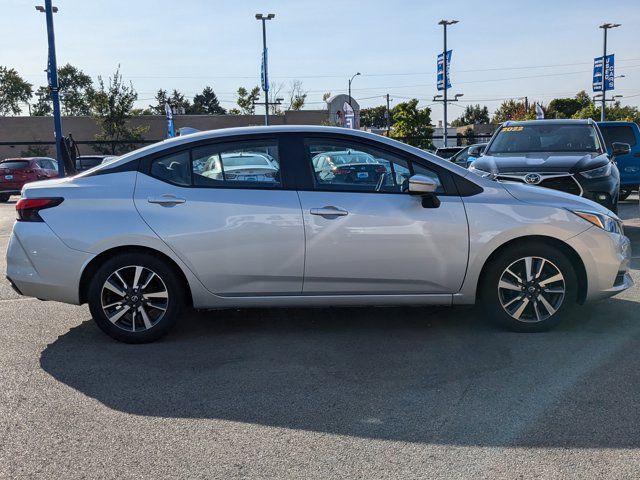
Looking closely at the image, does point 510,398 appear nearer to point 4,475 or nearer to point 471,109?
point 4,475

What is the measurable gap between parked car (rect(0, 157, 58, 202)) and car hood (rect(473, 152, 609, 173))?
18443 millimetres

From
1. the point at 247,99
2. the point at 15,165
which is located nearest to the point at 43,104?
the point at 247,99

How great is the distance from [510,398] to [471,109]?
115047mm

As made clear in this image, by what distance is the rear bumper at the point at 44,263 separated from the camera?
5.26 metres

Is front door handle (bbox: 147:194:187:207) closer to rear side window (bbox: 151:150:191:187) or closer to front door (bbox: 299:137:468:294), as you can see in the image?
rear side window (bbox: 151:150:191:187)

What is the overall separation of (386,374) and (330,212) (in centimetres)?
134

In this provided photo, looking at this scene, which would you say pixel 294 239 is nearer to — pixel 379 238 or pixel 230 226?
pixel 230 226

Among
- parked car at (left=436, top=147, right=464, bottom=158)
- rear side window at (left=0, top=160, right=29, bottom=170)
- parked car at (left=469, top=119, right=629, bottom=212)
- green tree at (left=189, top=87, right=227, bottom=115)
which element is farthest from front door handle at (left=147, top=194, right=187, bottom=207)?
green tree at (left=189, top=87, right=227, bottom=115)

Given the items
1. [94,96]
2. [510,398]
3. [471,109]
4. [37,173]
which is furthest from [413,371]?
[471,109]

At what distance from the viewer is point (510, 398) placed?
13.7 feet

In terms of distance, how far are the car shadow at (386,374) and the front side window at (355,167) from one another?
4.08 feet

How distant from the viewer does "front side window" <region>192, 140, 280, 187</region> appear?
539 centimetres

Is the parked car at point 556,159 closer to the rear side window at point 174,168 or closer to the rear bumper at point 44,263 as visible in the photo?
the rear side window at point 174,168

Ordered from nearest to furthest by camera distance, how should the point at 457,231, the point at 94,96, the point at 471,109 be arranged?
the point at 457,231 < the point at 94,96 < the point at 471,109
